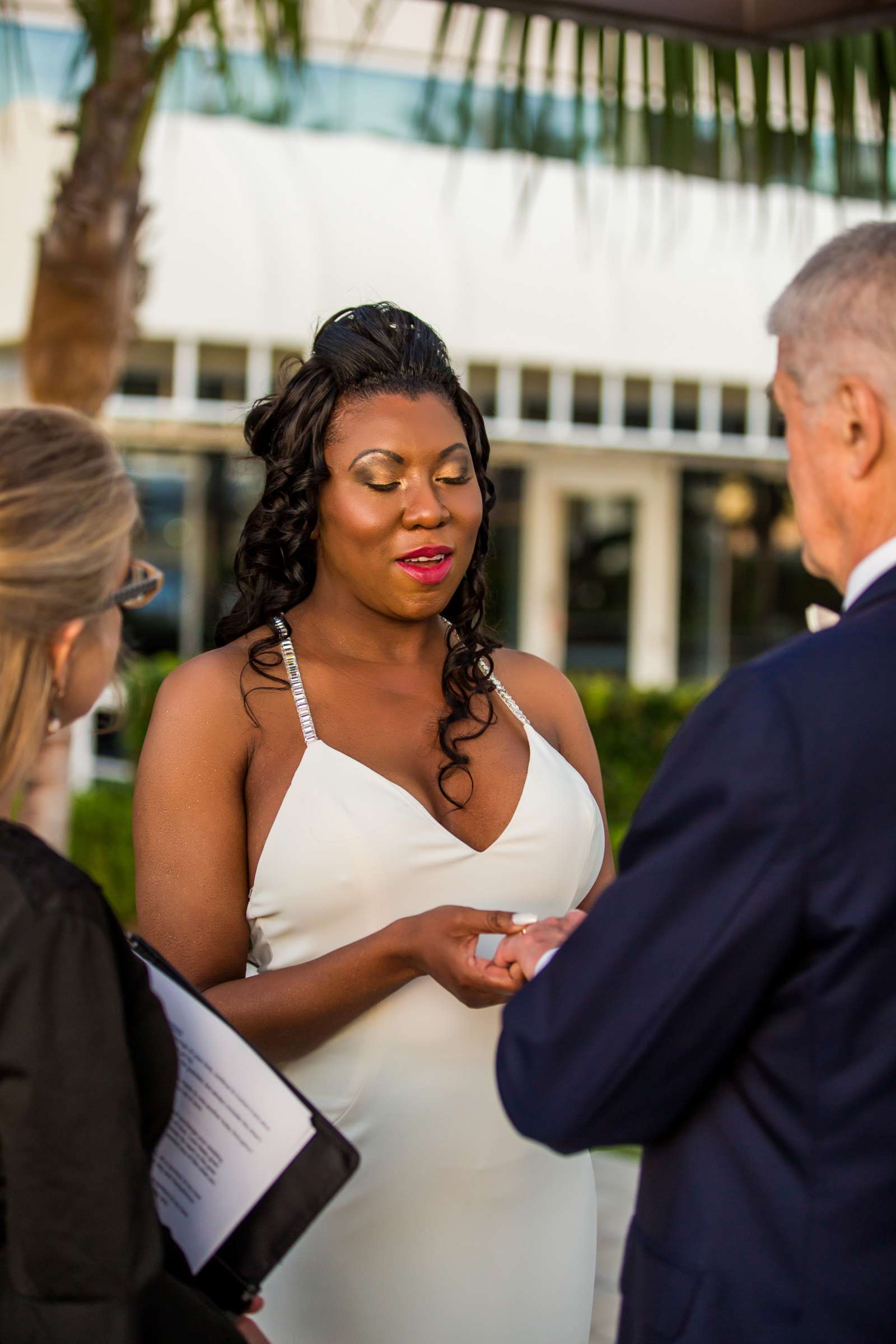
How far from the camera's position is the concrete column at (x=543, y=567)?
1508cm

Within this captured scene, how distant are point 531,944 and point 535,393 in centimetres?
1258

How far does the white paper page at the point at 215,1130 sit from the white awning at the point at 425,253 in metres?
10.4

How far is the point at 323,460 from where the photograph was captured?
2375 millimetres

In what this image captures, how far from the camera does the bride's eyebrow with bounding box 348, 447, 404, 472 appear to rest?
232 cm

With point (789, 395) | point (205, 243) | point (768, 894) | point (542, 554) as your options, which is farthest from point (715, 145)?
point (542, 554)

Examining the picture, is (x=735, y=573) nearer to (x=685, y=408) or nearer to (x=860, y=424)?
(x=685, y=408)

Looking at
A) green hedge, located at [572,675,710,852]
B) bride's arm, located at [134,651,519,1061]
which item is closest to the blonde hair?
bride's arm, located at [134,651,519,1061]

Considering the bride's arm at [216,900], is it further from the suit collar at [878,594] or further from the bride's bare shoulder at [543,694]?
the suit collar at [878,594]

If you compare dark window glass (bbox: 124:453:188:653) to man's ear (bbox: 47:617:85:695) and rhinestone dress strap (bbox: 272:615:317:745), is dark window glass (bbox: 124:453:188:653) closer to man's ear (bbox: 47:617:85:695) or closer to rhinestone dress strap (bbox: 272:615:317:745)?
rhinestone dress strap (bbox: 272:615:317:745)

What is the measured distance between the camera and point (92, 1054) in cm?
143

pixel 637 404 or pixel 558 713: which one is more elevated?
pixel 637 404

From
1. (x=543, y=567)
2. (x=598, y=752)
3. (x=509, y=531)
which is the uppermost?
(x=509, y=531)

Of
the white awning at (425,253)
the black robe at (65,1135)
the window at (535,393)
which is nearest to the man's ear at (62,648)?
the black robe at (65,1135)

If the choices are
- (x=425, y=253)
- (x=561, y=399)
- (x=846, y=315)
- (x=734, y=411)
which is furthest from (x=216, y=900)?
(x=734, y=411)
